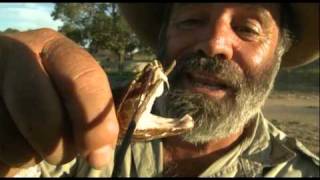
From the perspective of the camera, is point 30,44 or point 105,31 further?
point 105,31

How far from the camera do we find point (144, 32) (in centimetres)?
362

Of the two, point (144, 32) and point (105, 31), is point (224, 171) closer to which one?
point (144, 32)

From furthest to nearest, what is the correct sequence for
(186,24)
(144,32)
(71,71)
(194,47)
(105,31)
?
(105,31) → (144,32) → (186,24) → (194,47) → (71,71)

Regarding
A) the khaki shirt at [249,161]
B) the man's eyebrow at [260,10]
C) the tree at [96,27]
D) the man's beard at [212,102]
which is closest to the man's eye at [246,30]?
the man's eyebrow at [260,10]

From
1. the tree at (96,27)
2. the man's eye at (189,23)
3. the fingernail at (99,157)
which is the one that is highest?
the fingernail at (99,157)

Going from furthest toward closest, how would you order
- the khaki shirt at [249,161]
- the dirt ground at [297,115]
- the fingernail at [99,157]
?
the dirt ground at [297,115] < the khaki shirt at [249,161] < the fingernail at [99,157]

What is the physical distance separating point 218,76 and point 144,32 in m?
1.19

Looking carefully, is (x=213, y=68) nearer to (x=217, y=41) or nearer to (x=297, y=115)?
(x=217, y=41)

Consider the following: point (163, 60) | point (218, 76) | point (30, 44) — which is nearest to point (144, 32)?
point (163, 60)

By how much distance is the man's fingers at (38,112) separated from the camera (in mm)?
981

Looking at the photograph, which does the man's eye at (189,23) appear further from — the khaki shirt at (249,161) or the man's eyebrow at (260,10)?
the khaki shirt at (249,161)

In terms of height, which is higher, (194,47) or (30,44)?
(30,44)

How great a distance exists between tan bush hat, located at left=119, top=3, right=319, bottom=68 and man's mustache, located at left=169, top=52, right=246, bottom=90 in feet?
2.70

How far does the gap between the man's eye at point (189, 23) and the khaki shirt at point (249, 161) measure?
22.6 inches
